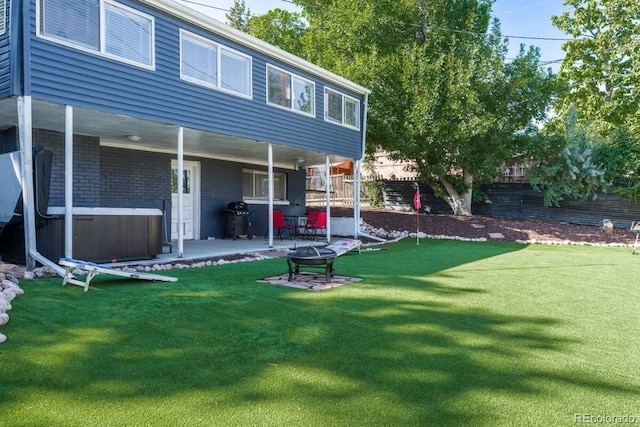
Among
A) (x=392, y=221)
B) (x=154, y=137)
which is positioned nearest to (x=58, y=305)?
(x=154, y=137)

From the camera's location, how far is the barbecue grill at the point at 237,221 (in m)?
12.2

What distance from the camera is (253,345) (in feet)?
10.8

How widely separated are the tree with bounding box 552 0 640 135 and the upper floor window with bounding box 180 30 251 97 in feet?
59.8

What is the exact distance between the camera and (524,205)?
55.8ft

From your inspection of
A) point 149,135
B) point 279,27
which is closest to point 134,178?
point 149,135

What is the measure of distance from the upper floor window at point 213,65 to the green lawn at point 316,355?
447 centimetres

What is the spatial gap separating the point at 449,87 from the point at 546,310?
1156cm

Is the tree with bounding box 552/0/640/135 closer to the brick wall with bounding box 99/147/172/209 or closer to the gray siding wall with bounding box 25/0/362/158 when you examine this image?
the gray siding wall with bounding box 25/0/362/158

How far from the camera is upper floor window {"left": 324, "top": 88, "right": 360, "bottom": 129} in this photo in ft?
39.5

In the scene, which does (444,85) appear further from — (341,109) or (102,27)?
(102,27)

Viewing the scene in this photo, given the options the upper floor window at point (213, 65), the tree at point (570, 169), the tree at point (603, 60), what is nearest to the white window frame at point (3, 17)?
the upper floor window at point (213, 65)

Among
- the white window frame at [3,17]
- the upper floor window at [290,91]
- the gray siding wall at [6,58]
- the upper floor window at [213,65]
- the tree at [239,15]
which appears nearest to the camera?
the gray siding wall at [6,58]

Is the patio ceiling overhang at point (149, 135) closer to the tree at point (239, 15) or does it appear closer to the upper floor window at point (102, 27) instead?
the upper floor window at point (102, 27)

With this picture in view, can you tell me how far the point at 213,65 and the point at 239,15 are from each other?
125 feet
